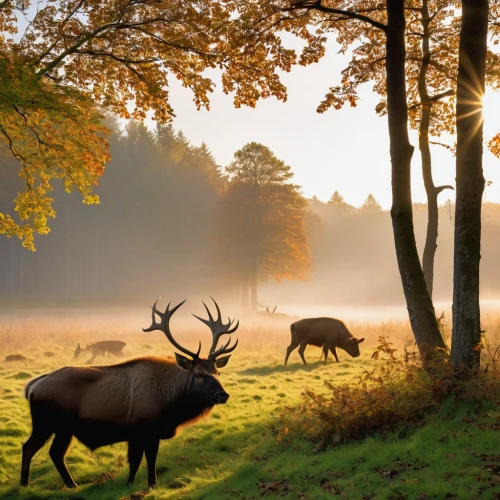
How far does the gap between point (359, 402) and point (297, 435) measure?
126cm

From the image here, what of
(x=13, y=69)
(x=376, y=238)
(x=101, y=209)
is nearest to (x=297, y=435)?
(x=13, y=69)

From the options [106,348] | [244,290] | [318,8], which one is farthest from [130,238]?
[318,8]

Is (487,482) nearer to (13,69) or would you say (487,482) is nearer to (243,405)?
(243,405)

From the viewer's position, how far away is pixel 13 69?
11.4 meters

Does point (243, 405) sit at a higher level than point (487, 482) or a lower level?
lower

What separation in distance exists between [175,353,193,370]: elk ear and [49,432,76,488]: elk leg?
1.99 m

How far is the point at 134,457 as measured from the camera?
8.56m

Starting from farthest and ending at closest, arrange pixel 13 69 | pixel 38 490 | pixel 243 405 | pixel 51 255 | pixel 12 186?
pixel 51 255
pixel 12 186
pixel 243 405
pixel 13 69
pixel 38 490

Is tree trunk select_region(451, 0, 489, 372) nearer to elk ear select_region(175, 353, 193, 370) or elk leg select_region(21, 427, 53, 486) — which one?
elk ear select_region(175, 353, 193, 370)

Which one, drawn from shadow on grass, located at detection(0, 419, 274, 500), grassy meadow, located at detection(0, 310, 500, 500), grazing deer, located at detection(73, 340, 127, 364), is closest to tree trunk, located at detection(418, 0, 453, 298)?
grassy meadow, located at detection(0, 310, 500, 500)

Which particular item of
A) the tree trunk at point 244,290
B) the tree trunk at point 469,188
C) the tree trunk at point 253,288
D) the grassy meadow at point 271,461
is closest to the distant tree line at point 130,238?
the tree trunk at point 244,290

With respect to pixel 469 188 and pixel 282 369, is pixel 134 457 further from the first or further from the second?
pixel 282 369

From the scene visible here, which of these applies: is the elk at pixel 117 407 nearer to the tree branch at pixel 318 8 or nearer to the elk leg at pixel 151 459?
the elk leg at pixel 151 459

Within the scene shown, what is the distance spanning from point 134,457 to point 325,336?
11.6 meters
